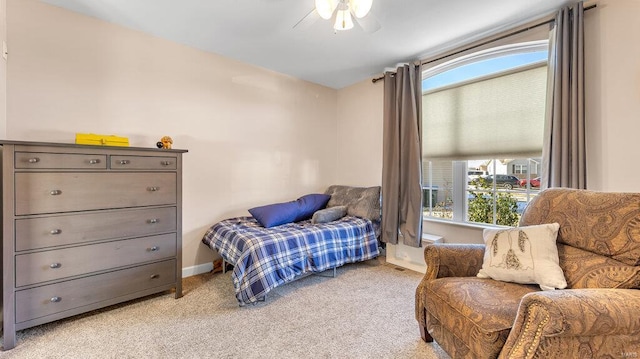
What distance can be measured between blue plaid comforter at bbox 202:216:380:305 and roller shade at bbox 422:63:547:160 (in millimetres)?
1300

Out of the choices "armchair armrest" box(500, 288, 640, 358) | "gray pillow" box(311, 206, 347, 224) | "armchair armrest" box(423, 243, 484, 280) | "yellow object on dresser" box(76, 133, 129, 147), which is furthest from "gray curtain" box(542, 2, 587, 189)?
"yellow object on dresser" box(76, 133, 129, 147)

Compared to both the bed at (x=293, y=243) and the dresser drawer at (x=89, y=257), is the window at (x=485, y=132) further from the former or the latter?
the dresser drawer at (x=89, y=257)

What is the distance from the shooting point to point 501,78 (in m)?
2.66

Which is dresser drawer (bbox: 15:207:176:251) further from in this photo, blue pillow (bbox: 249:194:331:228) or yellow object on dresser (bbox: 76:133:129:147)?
blue pillow (bbox: 249:194:331:228)

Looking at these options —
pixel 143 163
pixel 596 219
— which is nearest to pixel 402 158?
pixel 596 219

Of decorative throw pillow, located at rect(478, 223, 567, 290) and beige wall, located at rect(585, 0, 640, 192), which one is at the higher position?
beige wall, located at rect(585, 0, 640, 192)

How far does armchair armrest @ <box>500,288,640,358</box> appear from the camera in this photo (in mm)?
1024

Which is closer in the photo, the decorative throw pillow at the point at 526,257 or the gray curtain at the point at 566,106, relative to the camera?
the decorative throw pillow at the point at 526,257

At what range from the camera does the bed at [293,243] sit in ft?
7.22

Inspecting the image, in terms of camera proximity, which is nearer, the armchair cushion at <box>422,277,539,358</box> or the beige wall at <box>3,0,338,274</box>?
the armchair cushion at <box>422,277,539,358</box>

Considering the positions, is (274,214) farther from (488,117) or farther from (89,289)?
(488,117)

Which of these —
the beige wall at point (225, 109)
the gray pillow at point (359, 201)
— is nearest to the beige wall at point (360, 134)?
the beige wall at point (225, 109)

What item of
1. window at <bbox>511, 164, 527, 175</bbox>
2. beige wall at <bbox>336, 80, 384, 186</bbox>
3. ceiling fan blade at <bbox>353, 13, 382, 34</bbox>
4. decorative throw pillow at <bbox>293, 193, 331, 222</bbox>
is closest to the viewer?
ceiling fan blade at <bbox>353, 13, 382, 34</bbox>

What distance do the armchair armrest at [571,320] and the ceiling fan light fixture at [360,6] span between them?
1728 millimetres
